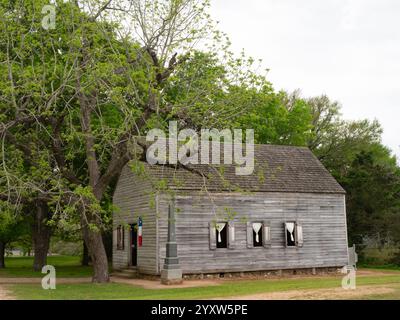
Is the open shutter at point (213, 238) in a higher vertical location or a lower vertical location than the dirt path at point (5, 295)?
higher

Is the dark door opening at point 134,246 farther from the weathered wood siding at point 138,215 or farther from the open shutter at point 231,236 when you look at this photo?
the open shutter at point 231,236

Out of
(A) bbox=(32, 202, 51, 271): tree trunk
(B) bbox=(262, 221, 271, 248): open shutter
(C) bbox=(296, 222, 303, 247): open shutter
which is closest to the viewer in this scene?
(B) bbox=(262, 221, 271, 248): open shutter

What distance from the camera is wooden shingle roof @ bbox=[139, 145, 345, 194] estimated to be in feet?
78.0

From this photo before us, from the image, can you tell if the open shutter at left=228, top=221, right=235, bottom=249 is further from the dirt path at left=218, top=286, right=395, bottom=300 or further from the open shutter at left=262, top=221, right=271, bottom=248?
the dirt path at left=218, top=286, right=395, bottom=300

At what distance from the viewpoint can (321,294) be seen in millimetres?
14602

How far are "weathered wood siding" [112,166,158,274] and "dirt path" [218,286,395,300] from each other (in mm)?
7841

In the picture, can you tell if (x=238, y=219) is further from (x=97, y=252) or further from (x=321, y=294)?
(x=321, y=294)

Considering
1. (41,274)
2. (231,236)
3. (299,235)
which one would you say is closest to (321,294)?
(231,236)

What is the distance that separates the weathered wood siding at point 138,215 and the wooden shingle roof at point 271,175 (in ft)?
4.49

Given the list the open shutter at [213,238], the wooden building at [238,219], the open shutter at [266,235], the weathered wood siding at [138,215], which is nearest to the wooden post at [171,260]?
the wooden building at [238,219]

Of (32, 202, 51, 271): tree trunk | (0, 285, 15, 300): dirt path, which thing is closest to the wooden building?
(32, 202, 51, 271): tree trunk

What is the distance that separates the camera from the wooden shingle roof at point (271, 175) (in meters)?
23.8
